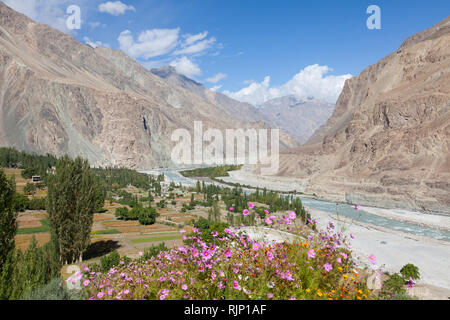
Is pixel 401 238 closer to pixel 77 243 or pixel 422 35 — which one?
pixel 77 243

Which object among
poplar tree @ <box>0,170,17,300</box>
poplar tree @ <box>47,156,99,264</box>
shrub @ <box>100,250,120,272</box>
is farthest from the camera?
shrub @ <box>100,250,120,272</box>

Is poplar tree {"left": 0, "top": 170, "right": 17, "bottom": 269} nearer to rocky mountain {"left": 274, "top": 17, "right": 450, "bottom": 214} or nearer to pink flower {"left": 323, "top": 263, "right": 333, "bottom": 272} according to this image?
pink flower {"left": 323, "top": 263, "right": 333, "bottom": 272}

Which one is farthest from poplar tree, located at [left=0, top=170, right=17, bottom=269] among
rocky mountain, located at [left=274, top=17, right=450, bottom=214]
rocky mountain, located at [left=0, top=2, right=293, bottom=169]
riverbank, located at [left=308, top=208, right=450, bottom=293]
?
rocky mountain, located at [left=0, top=2, right=293, bottom=169]

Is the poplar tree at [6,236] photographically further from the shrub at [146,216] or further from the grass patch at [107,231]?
the shrub at [146,216]

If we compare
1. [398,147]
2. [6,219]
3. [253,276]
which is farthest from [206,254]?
[398,147]

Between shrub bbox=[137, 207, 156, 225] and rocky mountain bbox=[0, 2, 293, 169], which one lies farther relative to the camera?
rocky mountain bbox=[0, 2, 293, 169]

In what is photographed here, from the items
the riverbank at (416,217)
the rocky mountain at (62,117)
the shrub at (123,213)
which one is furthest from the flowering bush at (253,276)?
the rocky mountain at (62,117)
